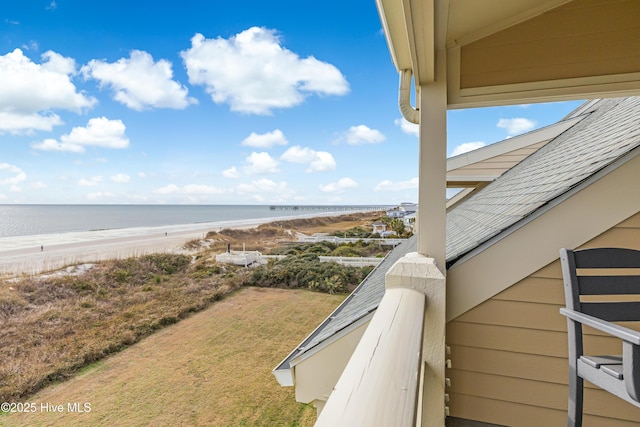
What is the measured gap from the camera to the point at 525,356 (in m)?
1.24

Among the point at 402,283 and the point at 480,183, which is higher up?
the point at 480,183

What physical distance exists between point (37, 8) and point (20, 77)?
402 centimetres

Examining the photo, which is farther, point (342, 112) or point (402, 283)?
point (342, 112)

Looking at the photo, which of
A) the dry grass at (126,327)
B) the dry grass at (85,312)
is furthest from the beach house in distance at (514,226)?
the dry grass at (85,312)

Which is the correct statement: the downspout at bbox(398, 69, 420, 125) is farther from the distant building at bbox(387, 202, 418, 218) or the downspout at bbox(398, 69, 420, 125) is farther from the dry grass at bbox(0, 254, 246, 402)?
the distant building at bbox(387, 202, 418, 218)

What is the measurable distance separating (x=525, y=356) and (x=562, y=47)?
4.17 feet

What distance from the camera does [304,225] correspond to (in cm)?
3098

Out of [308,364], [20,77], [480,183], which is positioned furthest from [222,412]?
[20,77]

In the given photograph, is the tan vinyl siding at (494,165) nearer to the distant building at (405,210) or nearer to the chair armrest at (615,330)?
the chair armrest at (615,330)

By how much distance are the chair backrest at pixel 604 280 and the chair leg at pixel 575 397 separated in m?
0.20

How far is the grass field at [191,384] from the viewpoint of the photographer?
158 inches

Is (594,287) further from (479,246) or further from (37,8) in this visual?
(37,8)

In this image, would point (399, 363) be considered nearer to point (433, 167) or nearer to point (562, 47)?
point (433, 167)

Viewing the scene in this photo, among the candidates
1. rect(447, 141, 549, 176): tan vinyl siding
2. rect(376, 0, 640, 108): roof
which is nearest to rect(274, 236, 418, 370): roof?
rect(376, 0, 640, 108): roof
